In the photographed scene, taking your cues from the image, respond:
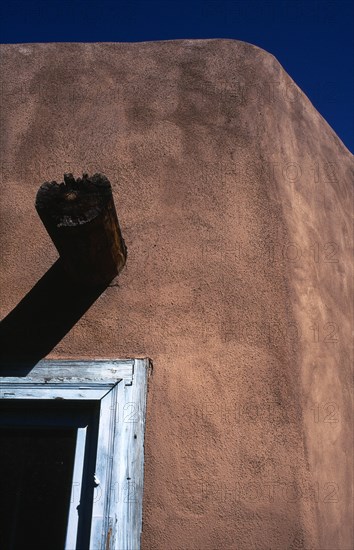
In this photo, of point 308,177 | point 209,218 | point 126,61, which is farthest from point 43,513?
point 126,61

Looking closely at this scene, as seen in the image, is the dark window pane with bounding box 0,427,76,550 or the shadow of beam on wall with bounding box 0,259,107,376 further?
the shadow of beam on wall with bounding box 0,259,107,376

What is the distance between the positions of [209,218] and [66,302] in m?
0.76

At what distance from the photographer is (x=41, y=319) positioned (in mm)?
2223

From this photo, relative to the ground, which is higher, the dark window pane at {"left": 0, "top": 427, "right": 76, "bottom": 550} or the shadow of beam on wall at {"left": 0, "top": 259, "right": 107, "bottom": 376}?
the shadow of beam on wall at {"left": 0, "top": 259, "right": 107, "bottom": 376}

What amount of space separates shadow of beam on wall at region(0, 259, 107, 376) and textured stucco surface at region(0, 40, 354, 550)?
5 cm

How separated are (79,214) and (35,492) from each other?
1.16 m

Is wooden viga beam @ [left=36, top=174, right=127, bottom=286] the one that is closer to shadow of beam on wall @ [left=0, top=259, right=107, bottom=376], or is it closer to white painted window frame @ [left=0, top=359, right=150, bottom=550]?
shadow of beam on wall @ [left=0, top=259, right=107, bottom=376]

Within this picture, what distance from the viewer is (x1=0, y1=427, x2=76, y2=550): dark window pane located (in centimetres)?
203

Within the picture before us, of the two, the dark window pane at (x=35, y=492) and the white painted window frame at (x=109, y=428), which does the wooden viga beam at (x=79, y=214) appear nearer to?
the white painted window frame at (x=109, y=428)

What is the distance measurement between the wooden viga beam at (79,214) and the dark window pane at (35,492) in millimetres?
724

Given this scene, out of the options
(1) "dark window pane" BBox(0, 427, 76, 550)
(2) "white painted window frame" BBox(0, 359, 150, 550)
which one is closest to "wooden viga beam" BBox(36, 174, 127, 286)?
(2) "white painted window frame" BBox(0, 359, 150, 550)

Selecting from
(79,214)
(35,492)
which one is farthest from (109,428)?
(79,214)

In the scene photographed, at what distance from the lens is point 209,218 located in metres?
2.41

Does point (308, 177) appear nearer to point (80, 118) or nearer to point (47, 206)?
point (80, 118)
